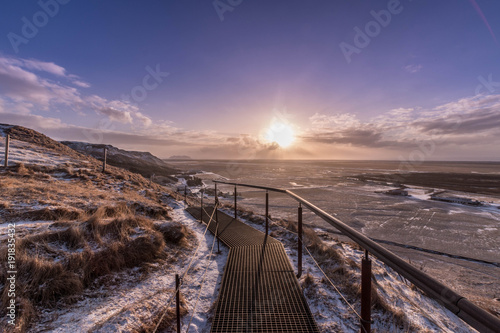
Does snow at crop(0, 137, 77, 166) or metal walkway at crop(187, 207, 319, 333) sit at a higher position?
snow at crop(0, 137, 77, 166)

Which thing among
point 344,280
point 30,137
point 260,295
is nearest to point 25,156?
point 30,137

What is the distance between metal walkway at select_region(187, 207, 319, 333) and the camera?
8.96 ft

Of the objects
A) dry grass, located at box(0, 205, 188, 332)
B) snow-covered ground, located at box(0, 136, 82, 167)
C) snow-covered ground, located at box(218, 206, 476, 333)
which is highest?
snow-covered ground, located at box(0, 136, 82, 167)

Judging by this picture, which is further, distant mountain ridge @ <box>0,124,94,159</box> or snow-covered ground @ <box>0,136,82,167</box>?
distant mountain ridge @ <box>0,124,94,159</box>

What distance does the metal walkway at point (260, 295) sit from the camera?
273 cm

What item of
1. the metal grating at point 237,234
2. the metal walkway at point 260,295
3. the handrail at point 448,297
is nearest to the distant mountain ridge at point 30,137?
the metal grating at point 237,234

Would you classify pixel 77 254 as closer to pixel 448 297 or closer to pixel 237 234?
pixel 237 234

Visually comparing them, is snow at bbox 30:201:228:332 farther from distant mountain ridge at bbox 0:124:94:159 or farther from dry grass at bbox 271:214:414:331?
distant mountain ridge at bbox 0:124:94:159

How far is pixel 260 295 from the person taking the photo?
329cm

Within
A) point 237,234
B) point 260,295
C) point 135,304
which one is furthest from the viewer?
point 237,234

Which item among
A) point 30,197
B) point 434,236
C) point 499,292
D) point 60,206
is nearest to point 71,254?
point 60,206

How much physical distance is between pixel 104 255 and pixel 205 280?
1.93 metres

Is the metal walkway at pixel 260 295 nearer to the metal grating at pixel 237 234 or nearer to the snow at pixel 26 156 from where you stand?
the metal grating at pixel 237 234

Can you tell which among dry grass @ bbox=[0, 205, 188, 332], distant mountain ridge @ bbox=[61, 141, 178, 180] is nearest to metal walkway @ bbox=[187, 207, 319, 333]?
dry grass @ bbox=[0, 205, 188, 332]
